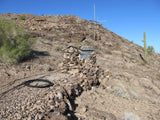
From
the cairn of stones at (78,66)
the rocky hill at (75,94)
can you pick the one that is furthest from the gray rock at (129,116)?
the cairn of stones at (78,66)

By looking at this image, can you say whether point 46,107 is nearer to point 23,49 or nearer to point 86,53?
point 86,53

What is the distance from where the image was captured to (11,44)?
551 centimetres

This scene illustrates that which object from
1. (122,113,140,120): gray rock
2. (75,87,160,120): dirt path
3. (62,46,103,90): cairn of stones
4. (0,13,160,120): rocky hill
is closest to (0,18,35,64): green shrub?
(0,13,160,120): rocky hill

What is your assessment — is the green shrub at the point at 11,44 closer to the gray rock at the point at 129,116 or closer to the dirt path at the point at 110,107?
the dirt path at the point at 110,107

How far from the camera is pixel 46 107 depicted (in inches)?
102

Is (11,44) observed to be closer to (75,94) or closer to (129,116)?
(75,94)

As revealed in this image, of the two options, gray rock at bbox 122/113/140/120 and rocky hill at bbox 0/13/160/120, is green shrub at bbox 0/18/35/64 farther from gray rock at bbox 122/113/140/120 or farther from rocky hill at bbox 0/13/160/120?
gray rock at bbox 122/113/140/120

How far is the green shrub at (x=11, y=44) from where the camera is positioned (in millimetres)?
5195

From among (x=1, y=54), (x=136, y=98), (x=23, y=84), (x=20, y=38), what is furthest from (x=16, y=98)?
(x=136, y=98)

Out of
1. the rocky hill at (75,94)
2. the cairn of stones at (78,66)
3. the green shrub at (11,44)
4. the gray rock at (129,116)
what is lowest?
the gray rock at (129,116)

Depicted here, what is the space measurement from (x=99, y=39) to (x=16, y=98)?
1401 cm

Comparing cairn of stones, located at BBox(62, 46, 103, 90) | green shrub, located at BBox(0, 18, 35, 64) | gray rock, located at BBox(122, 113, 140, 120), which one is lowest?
gray rock, located at BBox(122, 113, 140, 120)

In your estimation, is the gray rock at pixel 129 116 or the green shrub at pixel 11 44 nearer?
the gray rock at pixel 129 116

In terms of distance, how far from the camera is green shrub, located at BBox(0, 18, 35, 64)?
520 centimetres
